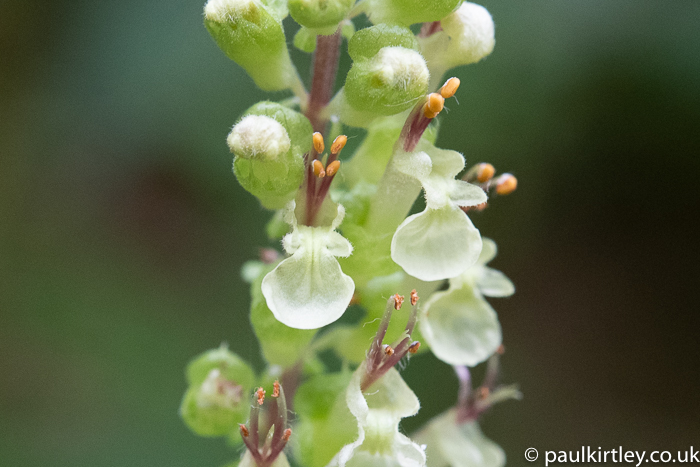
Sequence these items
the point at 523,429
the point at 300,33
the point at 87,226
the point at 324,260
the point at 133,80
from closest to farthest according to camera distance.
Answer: the point at 324,260, the point at 300,33, the point at 133,80, the point at 87,226, the point at 523,429

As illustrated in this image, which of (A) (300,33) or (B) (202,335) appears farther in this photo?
(B) (202,335)

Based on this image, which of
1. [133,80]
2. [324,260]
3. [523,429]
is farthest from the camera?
[523,429]

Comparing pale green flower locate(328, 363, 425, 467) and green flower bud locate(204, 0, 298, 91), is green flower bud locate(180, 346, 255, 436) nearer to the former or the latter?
pale green flower locate(328, 363, 425, 467)

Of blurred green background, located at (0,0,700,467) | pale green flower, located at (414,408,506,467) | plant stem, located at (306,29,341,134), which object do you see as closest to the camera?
plant stem, located at (306,29,341,134)

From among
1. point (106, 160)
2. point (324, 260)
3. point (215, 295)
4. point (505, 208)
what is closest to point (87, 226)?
point (106, 160)

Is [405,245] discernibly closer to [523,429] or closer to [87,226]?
[87,226]

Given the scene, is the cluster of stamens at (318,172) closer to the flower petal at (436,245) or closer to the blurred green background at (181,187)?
the flower petal at (436,245)

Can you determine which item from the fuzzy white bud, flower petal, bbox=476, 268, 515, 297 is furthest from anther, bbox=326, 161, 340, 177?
flower petal, bbox=476, 268, 515, 297
